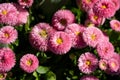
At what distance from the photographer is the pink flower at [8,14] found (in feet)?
5.40

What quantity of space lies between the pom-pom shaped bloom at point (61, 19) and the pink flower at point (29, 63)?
0.20 m

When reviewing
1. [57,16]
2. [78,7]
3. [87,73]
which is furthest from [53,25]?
[87,73]

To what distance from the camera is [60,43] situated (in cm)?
157

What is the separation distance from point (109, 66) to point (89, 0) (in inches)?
13.4

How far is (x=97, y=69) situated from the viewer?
5.56 feet

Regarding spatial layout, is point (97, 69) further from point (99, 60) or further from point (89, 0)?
point (89, 0)

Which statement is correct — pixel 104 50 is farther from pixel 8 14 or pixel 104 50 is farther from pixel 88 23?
pixel 8 14

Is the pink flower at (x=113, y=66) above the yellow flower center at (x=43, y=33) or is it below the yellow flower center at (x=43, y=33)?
below

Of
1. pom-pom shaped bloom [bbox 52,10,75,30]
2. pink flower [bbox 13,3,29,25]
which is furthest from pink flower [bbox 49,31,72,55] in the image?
pink flower [bbox 13,3,29,25]

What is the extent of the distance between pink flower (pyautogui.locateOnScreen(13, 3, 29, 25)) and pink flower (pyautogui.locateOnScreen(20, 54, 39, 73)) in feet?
0.62

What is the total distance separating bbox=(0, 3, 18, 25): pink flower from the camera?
1645 millimetres

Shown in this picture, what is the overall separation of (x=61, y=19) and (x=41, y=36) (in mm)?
150

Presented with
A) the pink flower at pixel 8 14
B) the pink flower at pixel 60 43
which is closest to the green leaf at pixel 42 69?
the pink flower at pixel 60 43

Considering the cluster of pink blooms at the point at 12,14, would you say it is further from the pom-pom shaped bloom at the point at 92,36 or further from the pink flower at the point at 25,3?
the pom-pom shaped bloom at the point at 92,36
